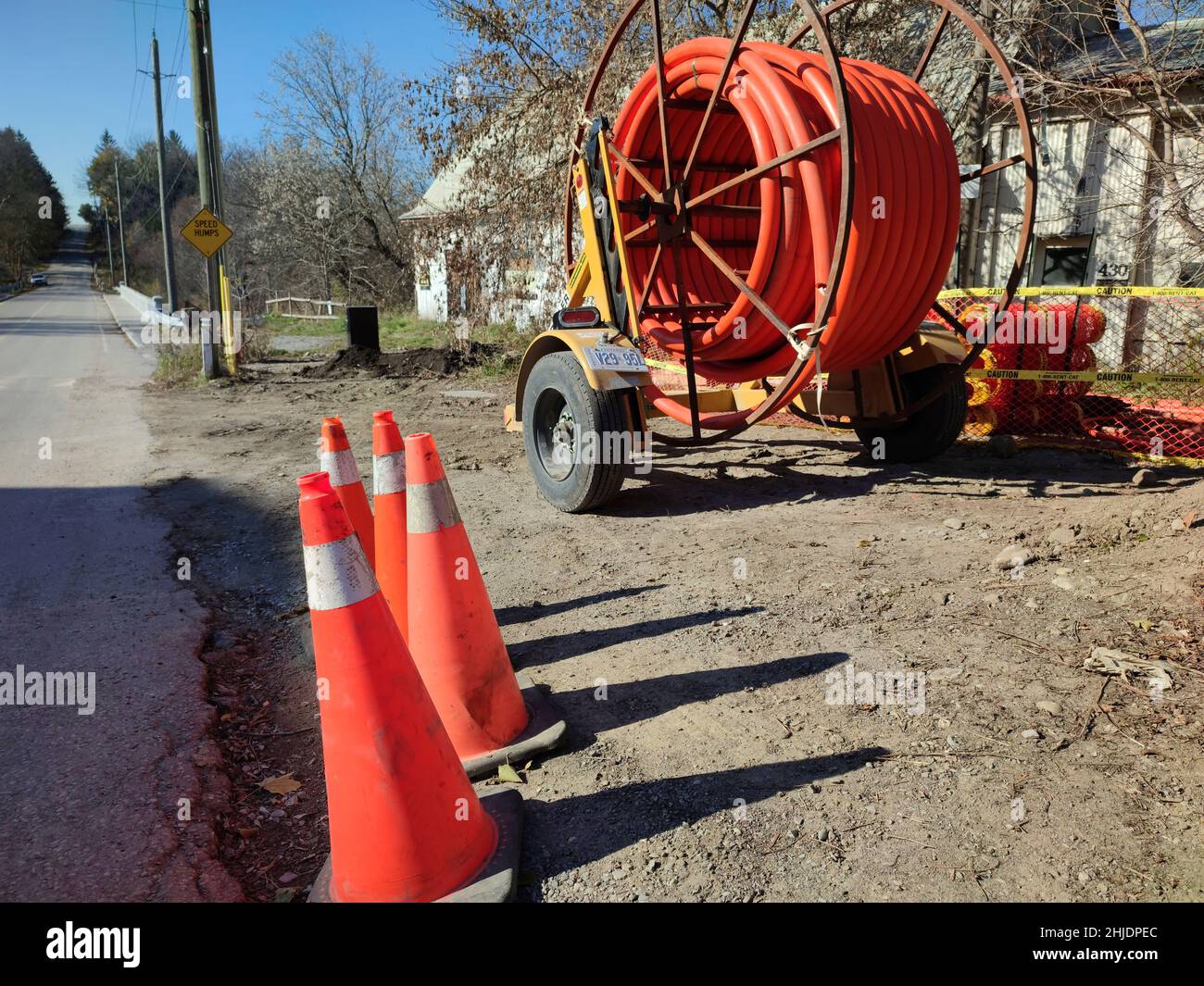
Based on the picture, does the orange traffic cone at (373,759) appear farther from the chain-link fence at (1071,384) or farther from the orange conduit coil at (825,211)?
the chain-link fence at (1071,384)

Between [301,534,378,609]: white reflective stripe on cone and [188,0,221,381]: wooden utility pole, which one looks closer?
[301,534,378,609]: white reflective stripe on cone

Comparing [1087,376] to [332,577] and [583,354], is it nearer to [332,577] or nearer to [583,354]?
[583,354]

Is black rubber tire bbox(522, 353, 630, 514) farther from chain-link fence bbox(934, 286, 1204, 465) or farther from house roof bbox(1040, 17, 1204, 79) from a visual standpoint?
house roof bbox(1040, 17, 1204, 79)

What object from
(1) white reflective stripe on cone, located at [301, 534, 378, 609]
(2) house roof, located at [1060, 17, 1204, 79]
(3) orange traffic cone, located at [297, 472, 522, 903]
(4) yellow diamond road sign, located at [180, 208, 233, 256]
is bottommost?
(3) orange traffic cone, located at [297, 472, 522, 903]

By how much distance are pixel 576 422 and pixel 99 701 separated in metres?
3.34

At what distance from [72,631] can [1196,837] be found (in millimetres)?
4697

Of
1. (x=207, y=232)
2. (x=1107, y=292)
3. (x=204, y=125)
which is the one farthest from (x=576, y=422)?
(x=204, y=125)

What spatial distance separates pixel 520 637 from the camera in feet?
13.7

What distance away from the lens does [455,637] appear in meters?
3.18

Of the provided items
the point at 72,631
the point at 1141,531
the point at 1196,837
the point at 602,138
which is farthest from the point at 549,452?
the point at 1196,837

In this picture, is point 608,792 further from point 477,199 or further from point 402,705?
point 477,199

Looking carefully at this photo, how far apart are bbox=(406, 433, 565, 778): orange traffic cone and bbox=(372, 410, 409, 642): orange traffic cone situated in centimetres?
36

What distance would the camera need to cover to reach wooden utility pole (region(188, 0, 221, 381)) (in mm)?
15102

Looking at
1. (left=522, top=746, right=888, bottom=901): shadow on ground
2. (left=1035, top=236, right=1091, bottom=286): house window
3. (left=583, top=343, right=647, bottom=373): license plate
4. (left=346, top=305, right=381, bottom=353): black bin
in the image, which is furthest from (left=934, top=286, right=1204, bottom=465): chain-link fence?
(left=346, top=305, right=381, bottom=353): black bin
